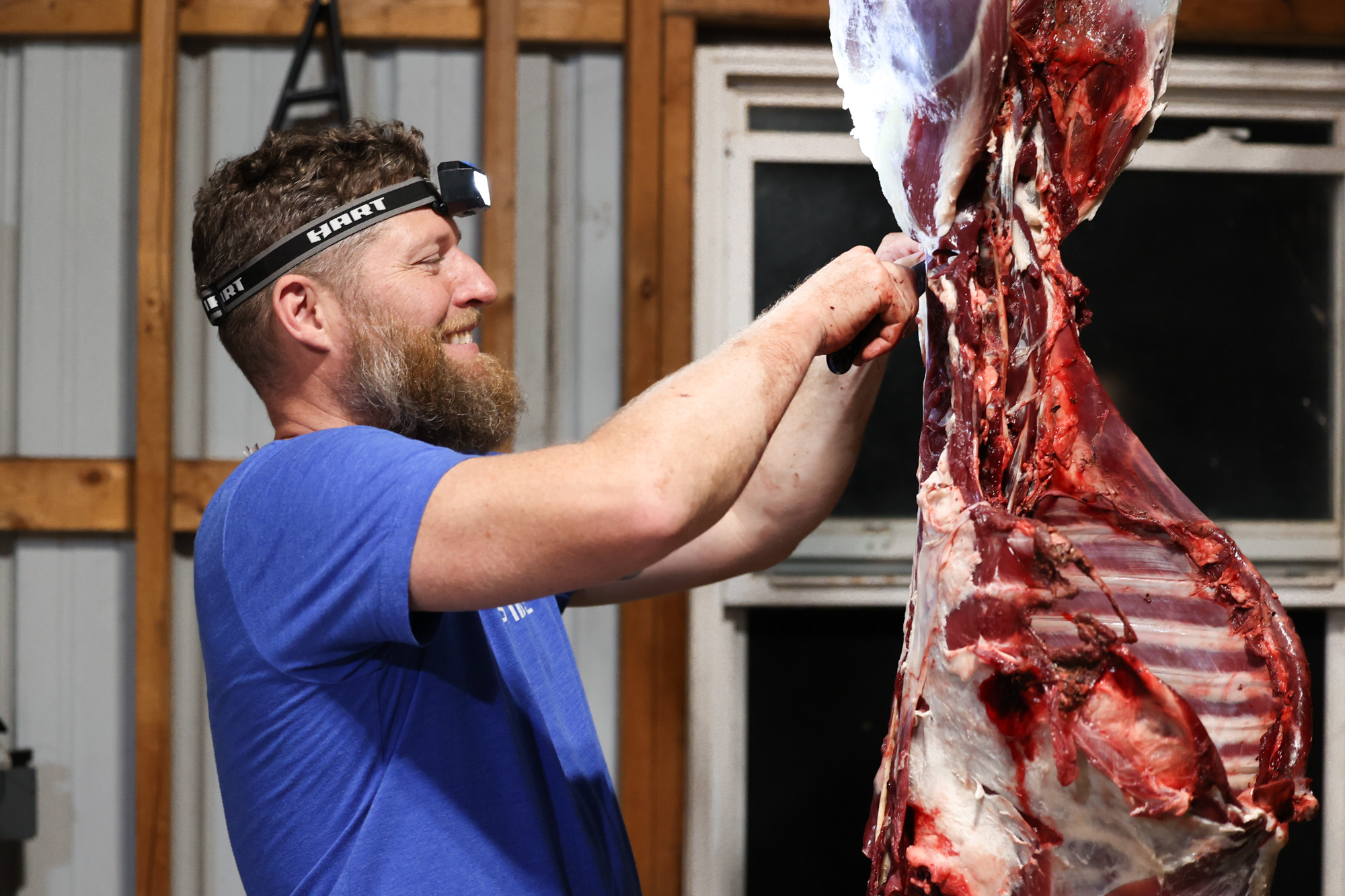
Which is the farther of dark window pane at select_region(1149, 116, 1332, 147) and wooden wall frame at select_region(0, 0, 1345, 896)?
dark window pane at select_region(1149, 116, 1332, 147)

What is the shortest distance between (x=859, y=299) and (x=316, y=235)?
1.96 ft

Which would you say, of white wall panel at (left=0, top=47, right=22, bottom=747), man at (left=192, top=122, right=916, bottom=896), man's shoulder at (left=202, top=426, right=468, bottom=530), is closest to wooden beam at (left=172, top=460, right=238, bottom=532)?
white wall panel at (left=0, top=47, right=22, bottom=747)

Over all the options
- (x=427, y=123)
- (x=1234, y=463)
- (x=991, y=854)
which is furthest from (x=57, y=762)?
(x=1234, y=463)

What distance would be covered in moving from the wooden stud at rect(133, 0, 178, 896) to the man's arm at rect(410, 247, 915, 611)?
1.56 metres

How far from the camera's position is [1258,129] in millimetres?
2293

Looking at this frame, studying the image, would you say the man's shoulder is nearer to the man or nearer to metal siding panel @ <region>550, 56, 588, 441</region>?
the man

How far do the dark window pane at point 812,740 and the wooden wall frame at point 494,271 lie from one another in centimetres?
21

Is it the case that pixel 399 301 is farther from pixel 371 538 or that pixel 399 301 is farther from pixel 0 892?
pixel 0 892

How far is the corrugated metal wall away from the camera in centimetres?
217

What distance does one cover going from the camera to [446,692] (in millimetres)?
1006

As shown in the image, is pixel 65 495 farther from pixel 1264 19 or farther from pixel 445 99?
pixel 1264 19

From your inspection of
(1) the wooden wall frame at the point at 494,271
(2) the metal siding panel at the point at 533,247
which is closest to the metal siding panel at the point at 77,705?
(1) the wooden wall frame at the point at 494,271

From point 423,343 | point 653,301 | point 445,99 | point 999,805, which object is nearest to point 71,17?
point 445,99

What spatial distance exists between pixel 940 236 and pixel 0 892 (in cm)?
242
